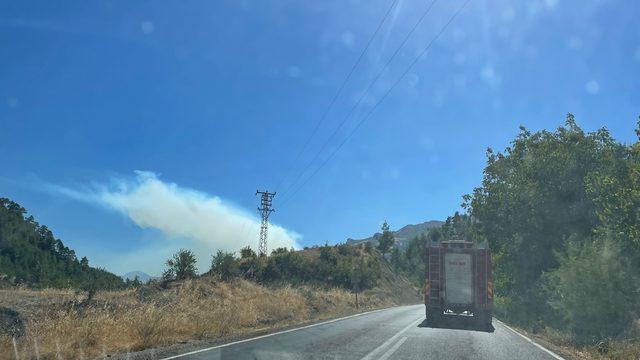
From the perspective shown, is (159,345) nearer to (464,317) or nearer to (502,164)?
(464,317)

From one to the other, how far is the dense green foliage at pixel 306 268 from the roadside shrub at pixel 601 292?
3282 cm

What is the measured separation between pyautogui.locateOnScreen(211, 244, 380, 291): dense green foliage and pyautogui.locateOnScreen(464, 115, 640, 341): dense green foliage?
1843cm

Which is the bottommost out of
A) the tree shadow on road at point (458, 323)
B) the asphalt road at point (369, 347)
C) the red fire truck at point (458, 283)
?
the tree shadow on road at point (458, 323)

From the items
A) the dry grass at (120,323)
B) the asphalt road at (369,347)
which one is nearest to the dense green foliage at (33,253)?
the dry grass at (120,323)

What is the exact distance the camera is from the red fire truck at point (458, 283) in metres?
23.1

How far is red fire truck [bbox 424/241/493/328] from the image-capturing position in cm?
2314

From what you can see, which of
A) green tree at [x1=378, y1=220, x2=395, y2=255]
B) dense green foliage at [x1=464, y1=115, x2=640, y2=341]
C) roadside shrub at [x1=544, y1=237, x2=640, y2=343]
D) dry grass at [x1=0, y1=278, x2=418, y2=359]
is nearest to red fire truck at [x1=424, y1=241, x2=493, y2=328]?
dense green foliage at [x1=464, y1=115, x2=640, y2=341]

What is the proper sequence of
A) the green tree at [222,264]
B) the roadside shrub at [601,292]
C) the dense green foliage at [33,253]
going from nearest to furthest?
the roadside shrub at [601,292] → the green tree at [222,264] → the dense green foliage at [33,253]

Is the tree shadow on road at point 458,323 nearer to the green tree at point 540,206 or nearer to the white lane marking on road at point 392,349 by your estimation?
the green tree at point 540,206

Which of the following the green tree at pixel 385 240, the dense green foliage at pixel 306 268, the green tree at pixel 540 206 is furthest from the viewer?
the green tree at pixel 385 240

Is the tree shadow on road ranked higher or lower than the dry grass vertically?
lower

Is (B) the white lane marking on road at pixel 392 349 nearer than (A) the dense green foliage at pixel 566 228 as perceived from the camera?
Yes

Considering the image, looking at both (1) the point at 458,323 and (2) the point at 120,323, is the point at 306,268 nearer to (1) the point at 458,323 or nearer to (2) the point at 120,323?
(1) the point at 458,323

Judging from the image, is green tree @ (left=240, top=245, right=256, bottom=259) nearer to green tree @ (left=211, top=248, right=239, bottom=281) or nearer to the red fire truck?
green tree @ (left=211, top=248, right=239, bottom=281)
